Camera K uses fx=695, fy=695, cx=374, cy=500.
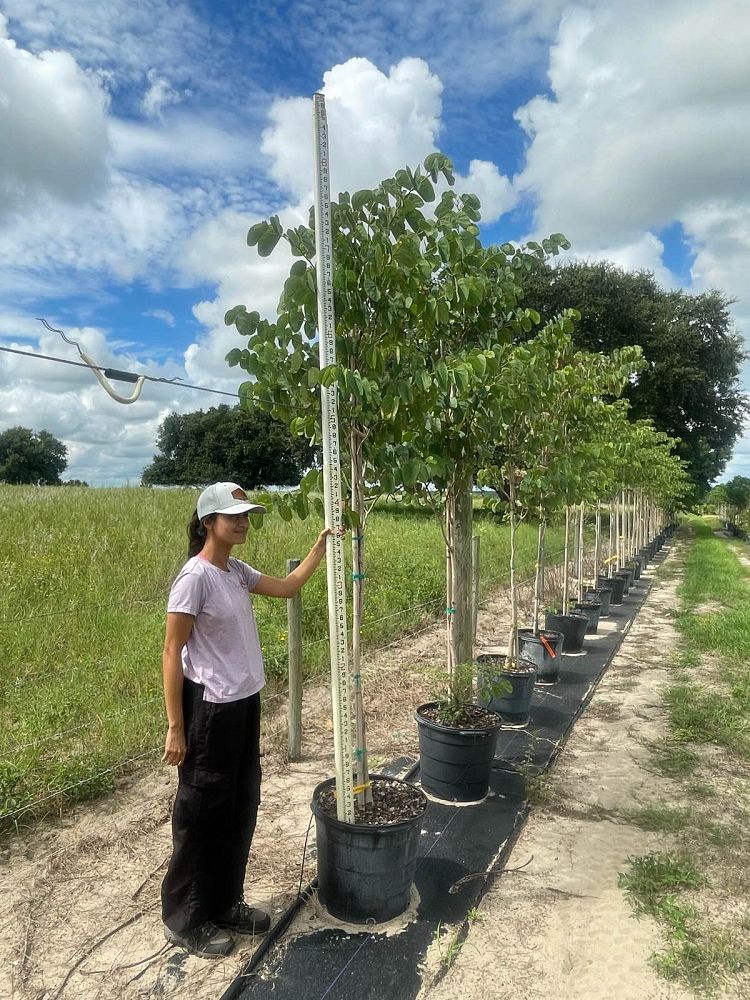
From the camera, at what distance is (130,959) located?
2.75 metres

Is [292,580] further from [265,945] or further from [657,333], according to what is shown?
[657,333]

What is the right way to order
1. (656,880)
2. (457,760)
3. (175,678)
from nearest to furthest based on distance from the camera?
(175,678), (656,880), (457,760)

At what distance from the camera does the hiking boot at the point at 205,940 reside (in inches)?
109

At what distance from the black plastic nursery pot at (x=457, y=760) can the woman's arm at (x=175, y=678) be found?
6.61ft

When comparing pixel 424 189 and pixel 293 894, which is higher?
pixel 424 189

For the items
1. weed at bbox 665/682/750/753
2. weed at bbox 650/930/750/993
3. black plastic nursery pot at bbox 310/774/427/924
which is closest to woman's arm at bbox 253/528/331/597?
black plastic nursery pot at bbox 310/774/427/924

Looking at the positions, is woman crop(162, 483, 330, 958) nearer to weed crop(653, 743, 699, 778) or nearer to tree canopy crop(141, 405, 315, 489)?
weed crop(653, 743, 699, 778)

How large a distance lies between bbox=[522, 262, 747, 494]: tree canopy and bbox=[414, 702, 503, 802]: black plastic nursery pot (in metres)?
25.2

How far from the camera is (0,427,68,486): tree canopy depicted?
49.7 metres

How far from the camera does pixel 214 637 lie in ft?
8.99

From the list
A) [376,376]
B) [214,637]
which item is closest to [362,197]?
[376,376]

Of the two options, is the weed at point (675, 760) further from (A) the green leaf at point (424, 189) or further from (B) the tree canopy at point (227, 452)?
(B) the tree canopy at point (227, 452)

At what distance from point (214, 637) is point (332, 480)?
80 centimetres

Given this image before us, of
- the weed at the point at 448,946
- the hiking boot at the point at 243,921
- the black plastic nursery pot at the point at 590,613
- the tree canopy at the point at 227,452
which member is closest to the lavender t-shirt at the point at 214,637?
the hiking boot at the point at 243,921
